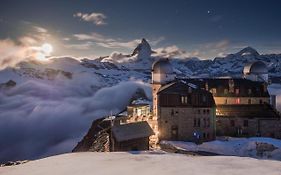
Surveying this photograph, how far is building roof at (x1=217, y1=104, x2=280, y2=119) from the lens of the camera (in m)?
57.2

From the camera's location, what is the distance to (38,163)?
21.5m

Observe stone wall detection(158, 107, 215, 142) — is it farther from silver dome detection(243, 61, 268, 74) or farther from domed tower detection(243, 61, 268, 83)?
silver dome detection(243, 61, 268, 74)

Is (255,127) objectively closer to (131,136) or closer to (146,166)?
(131,136)

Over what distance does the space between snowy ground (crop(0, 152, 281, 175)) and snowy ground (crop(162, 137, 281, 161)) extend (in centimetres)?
2952

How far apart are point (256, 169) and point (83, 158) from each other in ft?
36.1


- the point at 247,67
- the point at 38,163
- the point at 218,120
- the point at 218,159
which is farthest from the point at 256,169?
the point at 247,67

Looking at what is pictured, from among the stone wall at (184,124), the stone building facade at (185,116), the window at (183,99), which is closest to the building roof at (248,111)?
the stone building facade at (185,116)

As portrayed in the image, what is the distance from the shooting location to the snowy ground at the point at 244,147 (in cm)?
4956

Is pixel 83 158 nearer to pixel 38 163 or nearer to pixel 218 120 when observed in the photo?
pixel 38 163

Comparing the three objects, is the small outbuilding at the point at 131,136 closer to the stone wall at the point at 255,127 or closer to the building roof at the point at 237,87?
the stone wall at the point at 255,127

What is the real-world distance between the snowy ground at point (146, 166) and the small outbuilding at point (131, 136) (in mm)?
21940

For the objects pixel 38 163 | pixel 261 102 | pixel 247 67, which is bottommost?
pixel 38 163

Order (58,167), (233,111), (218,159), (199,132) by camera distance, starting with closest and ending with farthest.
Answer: (58,167)
(218,159)
(199,132)
(233,111)

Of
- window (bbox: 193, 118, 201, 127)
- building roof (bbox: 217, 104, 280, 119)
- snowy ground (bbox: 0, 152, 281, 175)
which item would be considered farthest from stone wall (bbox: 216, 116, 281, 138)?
snowy ground (bbox: 0, 152, 281, 175)
